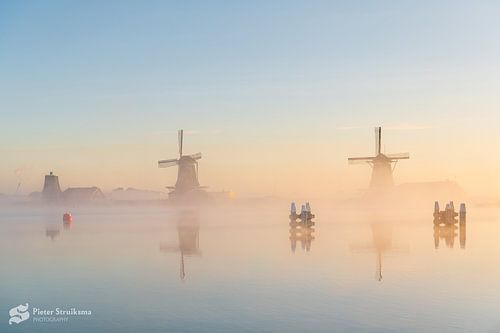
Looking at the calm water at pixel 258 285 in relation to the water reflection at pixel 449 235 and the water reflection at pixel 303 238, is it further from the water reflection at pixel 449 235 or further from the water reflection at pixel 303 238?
the water reflection at pixel 449 235

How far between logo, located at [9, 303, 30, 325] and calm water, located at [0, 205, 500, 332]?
29 cm

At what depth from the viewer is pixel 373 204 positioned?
339 feet

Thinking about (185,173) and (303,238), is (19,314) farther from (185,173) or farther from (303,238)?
(185,173)

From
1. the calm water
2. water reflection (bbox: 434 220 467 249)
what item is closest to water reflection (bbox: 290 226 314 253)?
the calm water

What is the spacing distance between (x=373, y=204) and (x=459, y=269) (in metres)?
78.3

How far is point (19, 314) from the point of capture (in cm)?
1783

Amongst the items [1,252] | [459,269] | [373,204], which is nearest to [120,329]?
[459,269]

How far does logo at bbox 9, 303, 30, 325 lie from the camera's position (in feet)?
56.3

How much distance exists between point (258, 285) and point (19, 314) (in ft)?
25.2

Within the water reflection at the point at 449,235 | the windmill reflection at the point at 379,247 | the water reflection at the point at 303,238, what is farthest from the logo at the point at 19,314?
the water reflection at the point at 449,235

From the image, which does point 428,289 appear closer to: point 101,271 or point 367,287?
point 367,287

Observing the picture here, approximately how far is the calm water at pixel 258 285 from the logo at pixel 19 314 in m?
0.29

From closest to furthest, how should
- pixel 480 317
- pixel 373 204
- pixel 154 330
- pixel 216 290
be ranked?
pixel 154 330
pixel 480 317
pixel 216 290
pixel 373 204

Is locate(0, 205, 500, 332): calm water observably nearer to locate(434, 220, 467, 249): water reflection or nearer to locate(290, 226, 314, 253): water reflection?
locate(290, 226, 314, 253): water reflection
